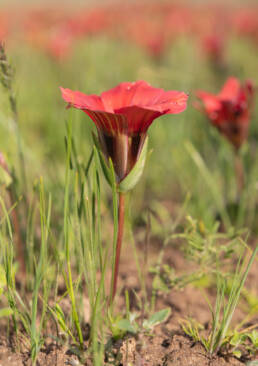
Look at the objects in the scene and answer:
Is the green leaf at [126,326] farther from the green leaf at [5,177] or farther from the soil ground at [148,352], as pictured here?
the green leaf at [5,177]

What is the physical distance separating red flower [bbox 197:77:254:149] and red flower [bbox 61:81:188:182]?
0.39 meters

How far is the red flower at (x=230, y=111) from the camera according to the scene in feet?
3.34

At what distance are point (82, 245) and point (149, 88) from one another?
0.34 metres

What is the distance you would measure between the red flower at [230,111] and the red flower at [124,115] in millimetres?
392

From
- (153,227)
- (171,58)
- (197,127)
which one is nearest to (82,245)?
(153,227)

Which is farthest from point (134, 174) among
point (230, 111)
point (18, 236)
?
point (230, 111)

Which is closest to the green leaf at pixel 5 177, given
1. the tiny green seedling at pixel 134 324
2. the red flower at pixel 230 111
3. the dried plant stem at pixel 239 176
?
the tiny green seedling at pixel 134 324

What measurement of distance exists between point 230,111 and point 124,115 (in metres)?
0.53

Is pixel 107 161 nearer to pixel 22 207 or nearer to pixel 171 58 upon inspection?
pixel 22 207

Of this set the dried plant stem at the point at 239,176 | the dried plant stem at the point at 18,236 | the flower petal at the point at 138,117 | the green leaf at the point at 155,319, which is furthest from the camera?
the dried plant stem at the point at 239,176

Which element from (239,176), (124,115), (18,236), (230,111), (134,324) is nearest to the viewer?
(124,115)

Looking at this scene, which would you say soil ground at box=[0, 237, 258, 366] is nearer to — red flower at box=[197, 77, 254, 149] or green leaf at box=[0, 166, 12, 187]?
green leaf at box=[0, 166, 12, 187]

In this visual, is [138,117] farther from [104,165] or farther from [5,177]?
[5,177]

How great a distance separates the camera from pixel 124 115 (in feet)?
1.91
